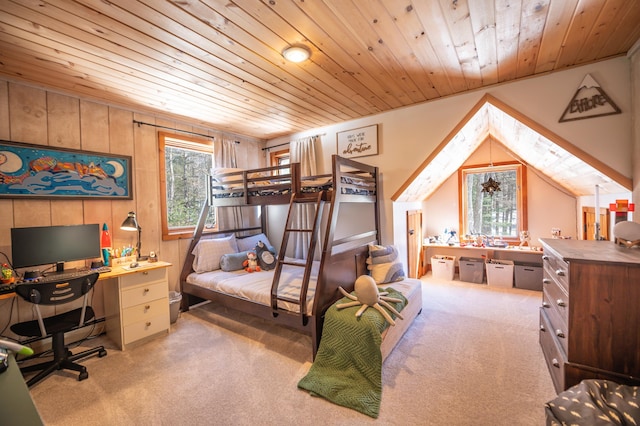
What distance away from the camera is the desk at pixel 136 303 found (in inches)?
102

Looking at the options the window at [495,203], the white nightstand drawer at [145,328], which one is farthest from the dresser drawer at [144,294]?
the window at [495,203]

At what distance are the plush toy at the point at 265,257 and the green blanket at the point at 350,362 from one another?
1.61m

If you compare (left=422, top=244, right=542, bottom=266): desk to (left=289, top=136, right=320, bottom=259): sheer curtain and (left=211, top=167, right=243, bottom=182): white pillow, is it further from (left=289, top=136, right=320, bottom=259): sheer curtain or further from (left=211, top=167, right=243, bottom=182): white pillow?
(left=211, top=167, right=243, bottom=182): white pillow

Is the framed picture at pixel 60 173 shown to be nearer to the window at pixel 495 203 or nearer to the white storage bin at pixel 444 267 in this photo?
the white storage bin at pixel 444 267

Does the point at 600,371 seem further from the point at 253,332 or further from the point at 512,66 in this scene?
the point at 253,332

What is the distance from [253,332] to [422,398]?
5.81 feet

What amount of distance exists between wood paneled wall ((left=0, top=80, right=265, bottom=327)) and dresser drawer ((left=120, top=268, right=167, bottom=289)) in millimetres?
642

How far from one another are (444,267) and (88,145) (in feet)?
16.9

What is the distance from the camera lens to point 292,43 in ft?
6.57

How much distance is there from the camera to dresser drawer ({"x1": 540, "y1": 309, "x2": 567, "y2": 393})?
5.65 feet

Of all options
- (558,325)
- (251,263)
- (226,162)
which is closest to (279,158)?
(226,162)

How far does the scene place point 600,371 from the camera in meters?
1.55

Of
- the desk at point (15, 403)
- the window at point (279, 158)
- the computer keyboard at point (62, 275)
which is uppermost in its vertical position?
the window at point (279, 158)

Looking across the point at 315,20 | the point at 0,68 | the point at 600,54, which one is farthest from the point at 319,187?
the point at 0,68
